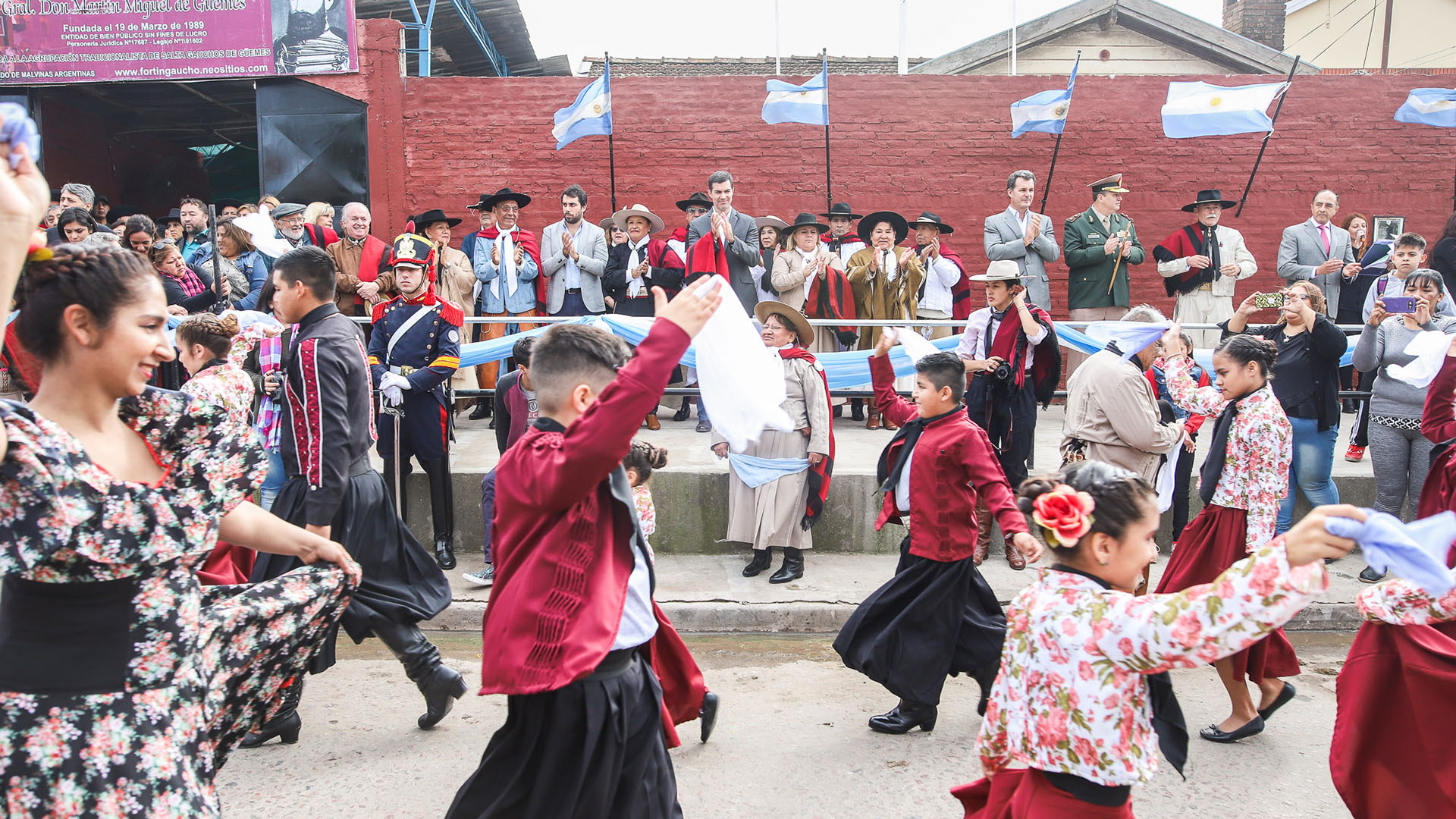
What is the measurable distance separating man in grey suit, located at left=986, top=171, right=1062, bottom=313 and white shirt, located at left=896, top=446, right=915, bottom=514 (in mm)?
5402

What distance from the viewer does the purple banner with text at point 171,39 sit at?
480 inches

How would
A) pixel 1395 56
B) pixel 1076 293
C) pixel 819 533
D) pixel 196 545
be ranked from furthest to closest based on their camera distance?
pixel 1395 56
pixel 1076 293
pixel 819 533
pixel 196 545

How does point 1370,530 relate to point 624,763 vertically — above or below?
above

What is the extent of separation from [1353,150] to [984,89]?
15.6 feet

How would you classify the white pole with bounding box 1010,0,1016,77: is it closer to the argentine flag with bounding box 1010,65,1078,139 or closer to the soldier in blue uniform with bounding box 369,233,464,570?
the argentine flag with bounding box 1010,65,1078,139

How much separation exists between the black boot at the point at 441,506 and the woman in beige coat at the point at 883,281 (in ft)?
14.1

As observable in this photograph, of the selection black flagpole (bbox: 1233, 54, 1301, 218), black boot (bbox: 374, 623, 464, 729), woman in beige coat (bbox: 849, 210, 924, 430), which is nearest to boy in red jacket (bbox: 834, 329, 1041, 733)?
black boot (bbox: 374, 623, 464, 729)

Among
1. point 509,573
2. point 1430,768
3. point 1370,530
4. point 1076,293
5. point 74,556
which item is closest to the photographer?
point 1370,530

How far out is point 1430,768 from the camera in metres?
3.08

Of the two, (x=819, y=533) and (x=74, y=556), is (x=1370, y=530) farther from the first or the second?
(x=819, y=533)

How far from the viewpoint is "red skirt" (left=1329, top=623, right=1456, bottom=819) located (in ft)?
10.1

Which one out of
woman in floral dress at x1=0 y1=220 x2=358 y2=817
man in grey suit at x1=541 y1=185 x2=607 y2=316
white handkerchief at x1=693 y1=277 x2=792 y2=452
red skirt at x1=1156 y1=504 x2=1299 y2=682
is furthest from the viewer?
man in grey suit at x1=541 y1=185 x2=607 y2=316

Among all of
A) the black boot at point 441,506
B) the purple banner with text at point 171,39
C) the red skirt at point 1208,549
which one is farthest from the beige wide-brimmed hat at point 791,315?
the purple banner with text at point 171,39

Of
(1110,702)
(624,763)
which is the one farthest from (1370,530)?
(624,763)
